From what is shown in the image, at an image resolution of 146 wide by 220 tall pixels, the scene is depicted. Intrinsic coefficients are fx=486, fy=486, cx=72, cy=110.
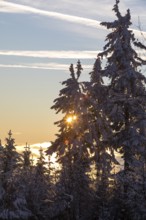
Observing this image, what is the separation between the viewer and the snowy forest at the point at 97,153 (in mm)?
27942

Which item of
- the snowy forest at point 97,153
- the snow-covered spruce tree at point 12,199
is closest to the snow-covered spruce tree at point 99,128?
the snowy forest at point 97,153

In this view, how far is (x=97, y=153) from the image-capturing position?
126 ft

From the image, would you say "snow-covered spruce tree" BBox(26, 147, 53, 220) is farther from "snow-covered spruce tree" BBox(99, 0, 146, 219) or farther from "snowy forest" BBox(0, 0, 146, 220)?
"snow-covered spruce tree" BBox(99, 0, 146, 219)

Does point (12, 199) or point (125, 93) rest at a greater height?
point (125, 93)

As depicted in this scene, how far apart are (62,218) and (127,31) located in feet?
44.0

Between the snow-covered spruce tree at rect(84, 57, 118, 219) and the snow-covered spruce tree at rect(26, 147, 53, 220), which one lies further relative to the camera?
the snow-covered spruce tree at rect(84, 57, 118, 219)

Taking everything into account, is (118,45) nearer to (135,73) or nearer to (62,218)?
(135,73)

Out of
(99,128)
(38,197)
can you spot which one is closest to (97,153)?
(99,128)

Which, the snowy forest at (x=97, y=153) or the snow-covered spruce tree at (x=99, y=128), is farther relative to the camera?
the snow-covered spruce tree at (x=99, y=128)

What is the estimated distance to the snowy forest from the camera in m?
27.9

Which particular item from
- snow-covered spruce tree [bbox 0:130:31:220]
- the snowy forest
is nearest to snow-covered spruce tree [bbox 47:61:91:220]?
the snowy forest

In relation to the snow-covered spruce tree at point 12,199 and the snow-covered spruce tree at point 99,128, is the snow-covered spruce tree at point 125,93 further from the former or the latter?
the snow-covered spruce tree at point 12,199

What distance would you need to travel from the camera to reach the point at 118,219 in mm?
27078

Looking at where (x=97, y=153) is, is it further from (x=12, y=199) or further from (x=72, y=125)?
(x=12, y=199)
